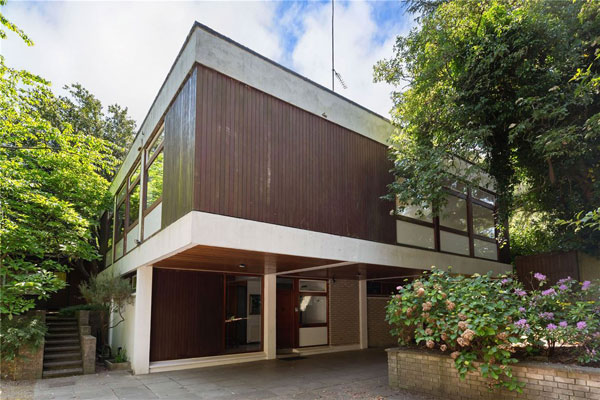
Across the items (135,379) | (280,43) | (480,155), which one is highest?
(280,43)

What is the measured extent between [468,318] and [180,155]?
567 centimetres

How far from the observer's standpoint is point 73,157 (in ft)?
39.4

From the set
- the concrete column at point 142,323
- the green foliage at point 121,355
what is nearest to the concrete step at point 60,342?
the green foliage at point 121,355

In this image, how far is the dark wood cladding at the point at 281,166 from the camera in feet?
23.4

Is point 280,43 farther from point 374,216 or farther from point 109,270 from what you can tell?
point 109,270

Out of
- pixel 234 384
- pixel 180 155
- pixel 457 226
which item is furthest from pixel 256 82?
pixel 457 226

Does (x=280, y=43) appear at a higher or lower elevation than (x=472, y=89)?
higher

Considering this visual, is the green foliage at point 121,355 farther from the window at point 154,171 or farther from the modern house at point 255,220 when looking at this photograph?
the window at point 154,171

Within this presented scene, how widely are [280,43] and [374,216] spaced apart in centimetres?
541

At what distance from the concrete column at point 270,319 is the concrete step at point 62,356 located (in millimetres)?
4832

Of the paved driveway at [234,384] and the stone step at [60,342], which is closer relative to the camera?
the paved driveway at [234,384]

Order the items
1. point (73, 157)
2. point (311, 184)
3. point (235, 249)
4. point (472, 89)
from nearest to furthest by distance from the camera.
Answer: point (235, 249) < point (311, 184) < point (472, 89) < point (73, 157)

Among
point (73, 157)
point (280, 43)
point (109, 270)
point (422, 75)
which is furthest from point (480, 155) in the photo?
point (109, 270)

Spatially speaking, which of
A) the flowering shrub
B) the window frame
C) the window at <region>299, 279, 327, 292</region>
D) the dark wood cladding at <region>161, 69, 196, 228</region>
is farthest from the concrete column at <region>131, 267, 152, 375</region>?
the flowering shrub
